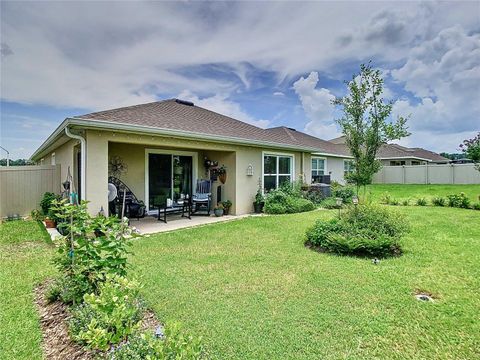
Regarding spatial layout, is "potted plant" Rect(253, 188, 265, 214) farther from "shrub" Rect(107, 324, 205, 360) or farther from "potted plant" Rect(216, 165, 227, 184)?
"shrub" Rect(107, 324, 205, 360)

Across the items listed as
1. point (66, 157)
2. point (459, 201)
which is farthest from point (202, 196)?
point (459, 201)

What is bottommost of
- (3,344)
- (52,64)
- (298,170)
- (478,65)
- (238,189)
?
(3,344)

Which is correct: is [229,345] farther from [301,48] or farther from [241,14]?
[301,48]

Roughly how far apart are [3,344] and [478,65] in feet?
56.6

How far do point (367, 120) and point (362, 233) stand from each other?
3006mm

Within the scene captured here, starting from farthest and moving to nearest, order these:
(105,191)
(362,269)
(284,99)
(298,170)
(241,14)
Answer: (284,99)
(298,170)
(241,14)
(105,191)
(362,269)

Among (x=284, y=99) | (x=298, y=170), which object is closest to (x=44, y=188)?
(x=298, y=170)

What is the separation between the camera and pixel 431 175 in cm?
2552

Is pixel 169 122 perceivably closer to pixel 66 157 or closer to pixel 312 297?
pixel 66 157

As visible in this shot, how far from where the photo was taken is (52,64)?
952 centimetres

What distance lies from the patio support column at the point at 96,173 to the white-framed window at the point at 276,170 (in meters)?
6.78

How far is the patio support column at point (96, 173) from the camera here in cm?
703

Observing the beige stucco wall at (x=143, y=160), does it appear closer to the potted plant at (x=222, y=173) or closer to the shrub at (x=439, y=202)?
the potted plant at (x=222, y=173)

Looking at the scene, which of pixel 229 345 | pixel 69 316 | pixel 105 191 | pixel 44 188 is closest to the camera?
pixel 229 345
